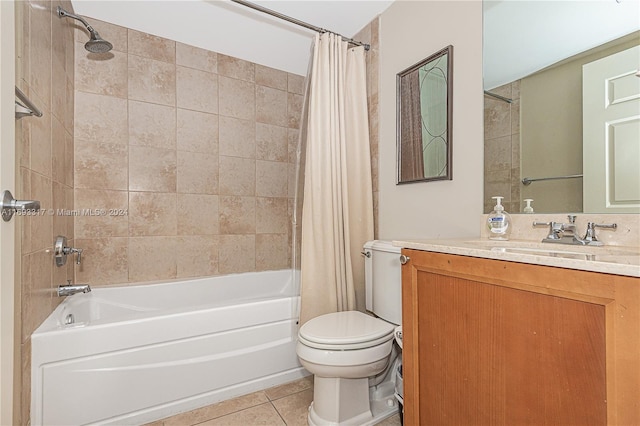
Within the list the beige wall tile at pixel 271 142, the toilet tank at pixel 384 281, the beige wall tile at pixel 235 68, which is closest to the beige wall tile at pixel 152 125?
the beige wall tile at pixel 235 68

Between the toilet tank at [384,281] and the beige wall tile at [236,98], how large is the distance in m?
1.58

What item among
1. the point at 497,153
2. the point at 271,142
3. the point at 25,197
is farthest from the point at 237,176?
the point at 497,153

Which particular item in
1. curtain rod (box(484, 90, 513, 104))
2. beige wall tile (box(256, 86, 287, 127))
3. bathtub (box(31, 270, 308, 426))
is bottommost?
bathtub (box(31, 270, 308, 426))

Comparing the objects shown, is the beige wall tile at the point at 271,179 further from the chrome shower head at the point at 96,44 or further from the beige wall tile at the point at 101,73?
the chrome shower head at the point at 96,44

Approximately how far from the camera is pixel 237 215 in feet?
8.30

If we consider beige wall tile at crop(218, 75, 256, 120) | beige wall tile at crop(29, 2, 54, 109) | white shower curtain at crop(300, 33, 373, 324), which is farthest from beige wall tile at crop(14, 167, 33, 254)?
beige wall tile at crop(218, 75, 256, 120)

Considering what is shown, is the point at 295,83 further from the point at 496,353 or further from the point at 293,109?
the point at 496,353

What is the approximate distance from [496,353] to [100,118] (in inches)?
97.6

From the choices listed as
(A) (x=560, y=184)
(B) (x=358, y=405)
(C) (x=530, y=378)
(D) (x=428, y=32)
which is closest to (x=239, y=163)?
(D) (x=428, y=32)

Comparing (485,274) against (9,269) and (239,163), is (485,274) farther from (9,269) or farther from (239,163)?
(239,163)

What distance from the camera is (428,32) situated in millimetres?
1728

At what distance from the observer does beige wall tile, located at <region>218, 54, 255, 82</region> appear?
246cm

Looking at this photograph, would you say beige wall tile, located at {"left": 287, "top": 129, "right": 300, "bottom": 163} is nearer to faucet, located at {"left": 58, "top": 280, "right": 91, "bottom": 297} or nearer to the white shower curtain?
the white shower curtain

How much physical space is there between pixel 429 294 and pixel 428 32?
149 cm
